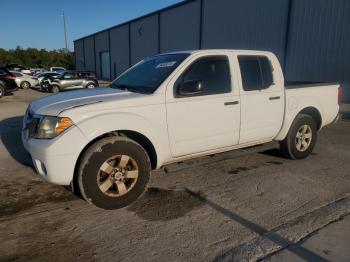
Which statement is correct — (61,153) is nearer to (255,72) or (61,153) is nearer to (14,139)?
(255,72)

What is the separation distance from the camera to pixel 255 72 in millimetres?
4598

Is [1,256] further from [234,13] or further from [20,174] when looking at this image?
[234,13]

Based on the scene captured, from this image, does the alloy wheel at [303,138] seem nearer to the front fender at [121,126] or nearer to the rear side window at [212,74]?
the rear side window at [212,74]

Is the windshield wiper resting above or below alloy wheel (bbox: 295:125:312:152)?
above

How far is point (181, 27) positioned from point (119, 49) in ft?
46.2

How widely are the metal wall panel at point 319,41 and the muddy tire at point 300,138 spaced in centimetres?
874

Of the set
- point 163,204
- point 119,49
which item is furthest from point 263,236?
point 119,49

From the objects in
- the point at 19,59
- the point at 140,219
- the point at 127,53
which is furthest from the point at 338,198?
the point at 19,59

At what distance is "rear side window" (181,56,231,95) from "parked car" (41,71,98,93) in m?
16.3

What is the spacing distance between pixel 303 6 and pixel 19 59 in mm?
76451

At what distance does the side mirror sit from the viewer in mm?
3670

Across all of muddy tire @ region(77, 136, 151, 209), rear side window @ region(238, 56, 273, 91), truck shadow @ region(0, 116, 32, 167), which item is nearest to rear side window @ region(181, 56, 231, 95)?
rear side window @ region(238, 56, 273, 91)

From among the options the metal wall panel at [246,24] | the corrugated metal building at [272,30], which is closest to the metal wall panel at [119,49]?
the corrugated metal building at [272,30]

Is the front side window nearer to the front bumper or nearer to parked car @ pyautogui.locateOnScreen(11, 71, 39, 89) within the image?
the front bumper
